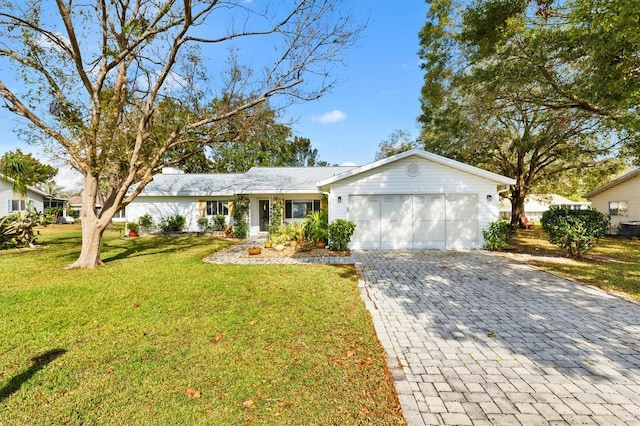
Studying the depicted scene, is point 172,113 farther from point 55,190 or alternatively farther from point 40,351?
point 55,190

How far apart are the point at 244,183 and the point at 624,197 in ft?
74.0

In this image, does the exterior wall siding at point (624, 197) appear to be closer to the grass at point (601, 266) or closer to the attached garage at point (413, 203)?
the grass at point (601, 266)

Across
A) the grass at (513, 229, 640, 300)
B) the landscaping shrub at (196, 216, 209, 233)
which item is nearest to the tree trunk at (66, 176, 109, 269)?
the landscaping shrub at (196, 216, 209, 233)

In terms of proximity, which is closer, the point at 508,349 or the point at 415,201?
the point at 508,349

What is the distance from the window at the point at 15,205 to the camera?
27.7m

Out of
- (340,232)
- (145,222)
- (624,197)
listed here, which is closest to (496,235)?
(340,232)

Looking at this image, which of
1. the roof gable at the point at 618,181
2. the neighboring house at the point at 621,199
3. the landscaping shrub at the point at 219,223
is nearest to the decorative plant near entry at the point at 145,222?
the landscaping shrub at the point at 219,223

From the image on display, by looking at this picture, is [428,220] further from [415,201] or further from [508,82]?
[508,82]

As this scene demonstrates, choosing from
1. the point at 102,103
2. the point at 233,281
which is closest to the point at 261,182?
the point at 102,103

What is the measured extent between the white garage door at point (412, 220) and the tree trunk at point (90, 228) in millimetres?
8764

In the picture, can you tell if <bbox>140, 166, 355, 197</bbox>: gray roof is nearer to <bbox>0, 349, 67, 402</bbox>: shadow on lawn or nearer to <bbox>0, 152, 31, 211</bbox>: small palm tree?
<bbox>0, 152, 31, 211</bbox>: small palm tree

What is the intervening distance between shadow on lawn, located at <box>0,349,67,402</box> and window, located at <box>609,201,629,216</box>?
25316mm

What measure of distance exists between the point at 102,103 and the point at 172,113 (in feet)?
6.95

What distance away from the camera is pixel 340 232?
11.7 m
